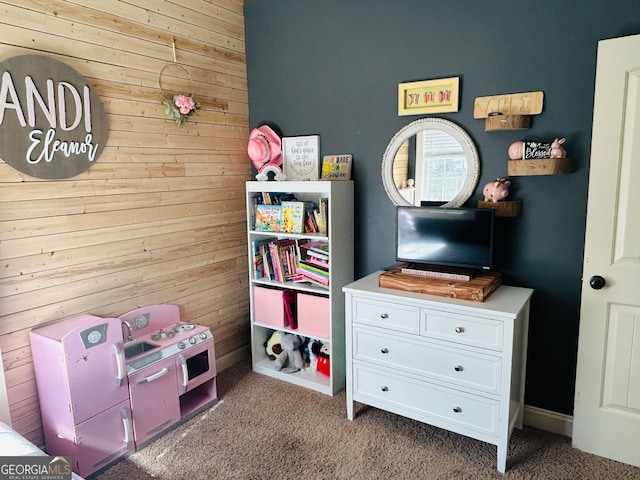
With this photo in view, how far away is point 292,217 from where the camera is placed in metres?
2.91

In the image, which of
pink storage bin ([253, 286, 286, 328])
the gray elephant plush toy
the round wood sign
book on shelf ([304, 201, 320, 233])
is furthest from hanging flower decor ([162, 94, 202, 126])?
the gray elephant plush toy

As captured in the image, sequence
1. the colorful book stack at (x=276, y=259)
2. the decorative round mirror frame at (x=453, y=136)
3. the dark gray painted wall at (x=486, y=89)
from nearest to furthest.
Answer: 1. the dark gray painted wall at (x=486, y=89)
2. the decorative round mirror frame at (x=453, y=136)
3. the colorful book stack at (x=276, y=259)

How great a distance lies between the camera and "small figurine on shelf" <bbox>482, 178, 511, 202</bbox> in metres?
2.34

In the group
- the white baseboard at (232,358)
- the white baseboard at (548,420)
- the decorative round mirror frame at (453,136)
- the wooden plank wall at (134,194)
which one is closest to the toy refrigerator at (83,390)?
the wooden plank wall at (134,194)

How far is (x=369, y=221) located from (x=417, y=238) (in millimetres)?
491

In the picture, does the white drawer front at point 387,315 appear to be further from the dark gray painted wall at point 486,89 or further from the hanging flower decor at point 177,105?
the hanging flower decor at point 177,105

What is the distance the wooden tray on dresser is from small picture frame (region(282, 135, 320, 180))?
98 centimetres

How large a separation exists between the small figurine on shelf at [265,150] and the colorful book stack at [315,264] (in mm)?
530

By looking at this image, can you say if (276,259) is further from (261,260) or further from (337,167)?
(337,167)

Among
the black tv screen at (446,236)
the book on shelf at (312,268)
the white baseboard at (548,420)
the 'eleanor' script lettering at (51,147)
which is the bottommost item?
the white baseboard at (548,420)

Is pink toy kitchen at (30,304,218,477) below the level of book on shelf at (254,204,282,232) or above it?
below

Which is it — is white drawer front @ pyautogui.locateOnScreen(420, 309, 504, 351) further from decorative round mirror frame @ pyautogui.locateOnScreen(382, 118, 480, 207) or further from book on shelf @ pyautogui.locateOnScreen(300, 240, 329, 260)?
book on shelf @ pyautogui.locateOnScreen(300, 240, 329, 260)

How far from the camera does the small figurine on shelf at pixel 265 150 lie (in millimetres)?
3092

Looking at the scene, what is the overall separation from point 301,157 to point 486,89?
1249mm
